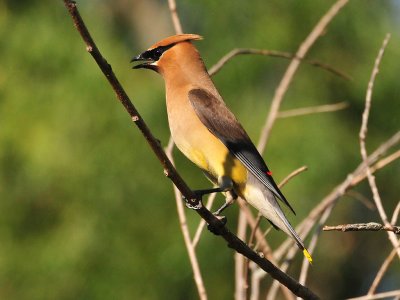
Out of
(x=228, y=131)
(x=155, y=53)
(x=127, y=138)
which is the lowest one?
(x=127, y=138)

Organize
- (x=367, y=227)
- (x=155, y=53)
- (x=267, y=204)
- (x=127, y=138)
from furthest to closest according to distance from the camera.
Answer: (x=127, y=138)
(x=155, y=53)
(x=267, y=204)
(x=367, y=227)

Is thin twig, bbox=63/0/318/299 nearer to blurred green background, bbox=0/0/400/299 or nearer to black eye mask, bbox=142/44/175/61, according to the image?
black eye mask, bbox=142/44/175/61

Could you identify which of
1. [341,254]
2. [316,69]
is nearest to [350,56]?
[316,69]

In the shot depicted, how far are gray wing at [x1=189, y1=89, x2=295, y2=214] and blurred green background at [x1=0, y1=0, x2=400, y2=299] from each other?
228cm

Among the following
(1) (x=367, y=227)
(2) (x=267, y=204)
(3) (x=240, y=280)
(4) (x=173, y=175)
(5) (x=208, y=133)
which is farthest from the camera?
(5) (x=208, y=133)

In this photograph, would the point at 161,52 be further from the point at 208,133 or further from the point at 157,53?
the point at 208,133

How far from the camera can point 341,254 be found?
784 cm

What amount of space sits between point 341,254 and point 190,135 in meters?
4.81

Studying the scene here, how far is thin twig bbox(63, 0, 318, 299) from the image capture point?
1947 mm

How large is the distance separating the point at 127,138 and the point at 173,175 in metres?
3.76

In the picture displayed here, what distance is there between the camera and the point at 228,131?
3.44 metres

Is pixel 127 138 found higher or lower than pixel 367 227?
lower

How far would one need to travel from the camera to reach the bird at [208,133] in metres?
3.25

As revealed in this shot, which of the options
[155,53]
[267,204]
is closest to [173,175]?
[267,204]
